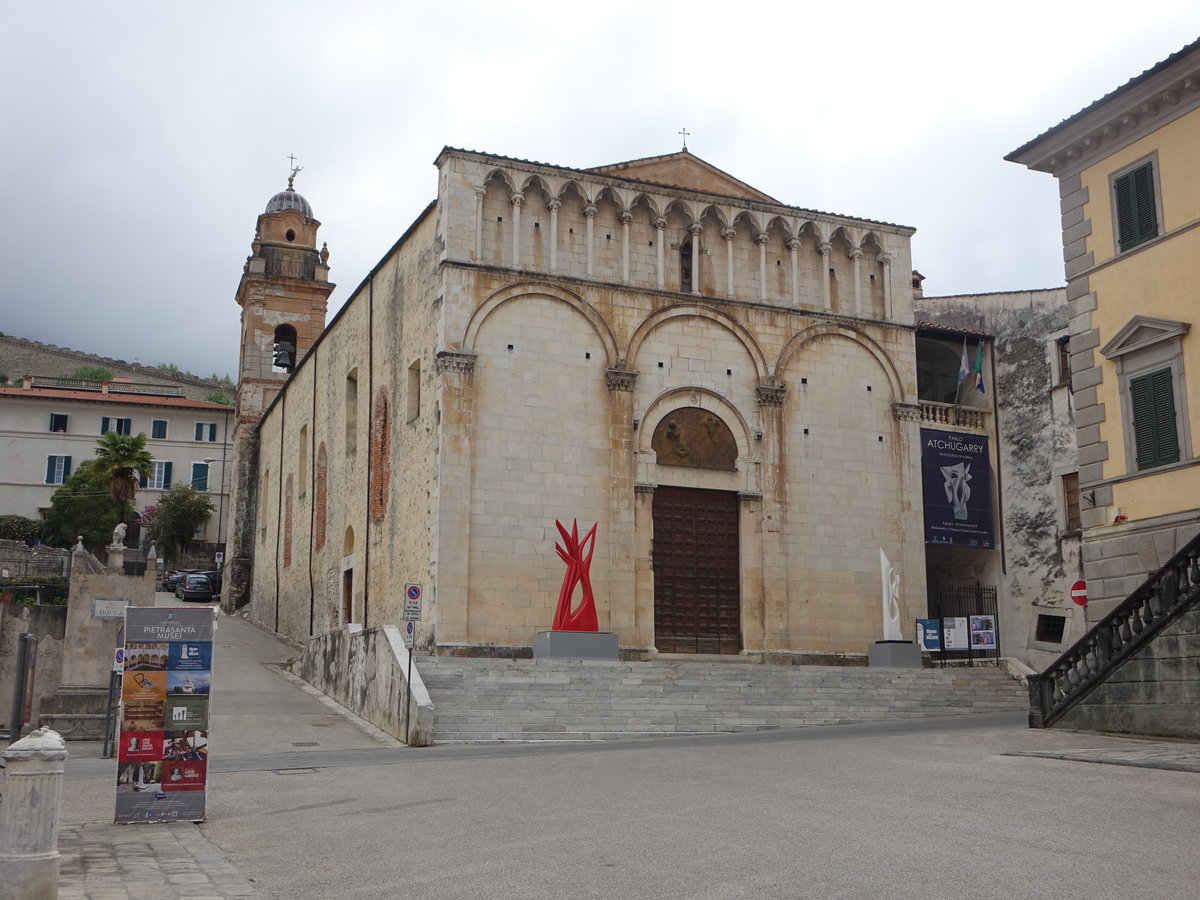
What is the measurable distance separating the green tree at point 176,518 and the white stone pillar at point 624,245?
133ft

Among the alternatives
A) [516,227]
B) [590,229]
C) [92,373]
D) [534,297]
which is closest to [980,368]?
[590,229]

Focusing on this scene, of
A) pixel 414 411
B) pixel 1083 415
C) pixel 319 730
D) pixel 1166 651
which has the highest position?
pixel 414 411

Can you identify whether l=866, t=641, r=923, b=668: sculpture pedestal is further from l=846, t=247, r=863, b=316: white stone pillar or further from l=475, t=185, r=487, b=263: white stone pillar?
l=475, t=185, r=487, b=263: white stone pillar

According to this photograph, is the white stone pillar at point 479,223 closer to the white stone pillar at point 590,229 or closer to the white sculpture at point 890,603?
the white stone pillar at point 590,229

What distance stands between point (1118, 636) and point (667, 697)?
868cm

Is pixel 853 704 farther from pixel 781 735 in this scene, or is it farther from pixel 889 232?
pixel 889 232

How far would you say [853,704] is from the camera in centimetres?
2311

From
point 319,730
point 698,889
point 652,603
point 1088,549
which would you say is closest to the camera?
point 698,889

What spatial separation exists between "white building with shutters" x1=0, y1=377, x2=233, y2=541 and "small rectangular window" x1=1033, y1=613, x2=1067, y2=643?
156 feet

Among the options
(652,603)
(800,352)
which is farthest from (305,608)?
(800,352)

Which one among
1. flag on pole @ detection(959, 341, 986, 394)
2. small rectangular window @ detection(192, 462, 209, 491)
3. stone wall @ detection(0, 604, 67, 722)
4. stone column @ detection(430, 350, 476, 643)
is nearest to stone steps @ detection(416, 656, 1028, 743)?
stone column @ detection(430, 350, 476, 643)

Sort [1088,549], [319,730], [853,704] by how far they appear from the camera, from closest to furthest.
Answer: [1088,549], [319,730], [853,704]

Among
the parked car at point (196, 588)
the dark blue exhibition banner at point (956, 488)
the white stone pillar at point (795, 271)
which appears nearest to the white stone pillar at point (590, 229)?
the white stone pillar at point (795, 271)

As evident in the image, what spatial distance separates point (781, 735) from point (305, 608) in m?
23.1
